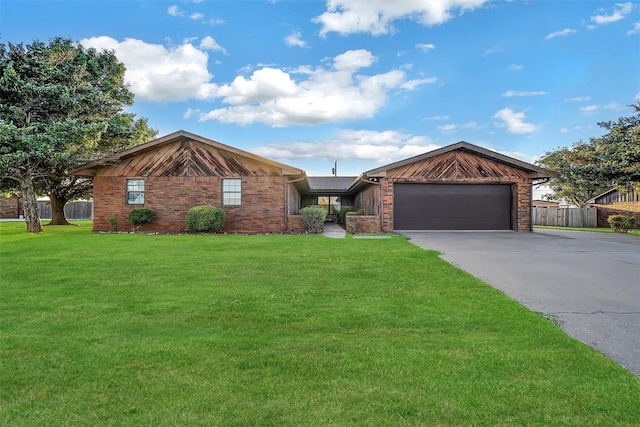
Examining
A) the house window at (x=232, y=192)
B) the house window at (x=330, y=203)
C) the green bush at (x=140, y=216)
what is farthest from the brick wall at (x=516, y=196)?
the house window at (x=330, y=203)

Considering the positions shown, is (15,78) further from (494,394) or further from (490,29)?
(494,394)

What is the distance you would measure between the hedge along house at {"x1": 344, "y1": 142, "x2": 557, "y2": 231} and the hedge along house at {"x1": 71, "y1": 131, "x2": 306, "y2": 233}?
4579 mm

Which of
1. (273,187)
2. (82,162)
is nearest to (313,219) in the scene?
(273,187)

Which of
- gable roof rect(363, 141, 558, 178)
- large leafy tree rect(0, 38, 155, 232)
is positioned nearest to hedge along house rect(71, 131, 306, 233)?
large leafy tree rect(0, 38, 155, 232)

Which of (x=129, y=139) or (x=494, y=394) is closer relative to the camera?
(x=494, y=394)

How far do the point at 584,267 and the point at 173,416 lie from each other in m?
8.47

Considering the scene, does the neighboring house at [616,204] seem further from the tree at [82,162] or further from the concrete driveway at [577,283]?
the tree at [82,162]

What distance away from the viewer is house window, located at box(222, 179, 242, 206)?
17438mm

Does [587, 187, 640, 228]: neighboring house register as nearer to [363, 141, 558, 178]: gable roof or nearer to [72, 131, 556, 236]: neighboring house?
[363, 141, 558, 178]: gable roof

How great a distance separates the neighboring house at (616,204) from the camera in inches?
910

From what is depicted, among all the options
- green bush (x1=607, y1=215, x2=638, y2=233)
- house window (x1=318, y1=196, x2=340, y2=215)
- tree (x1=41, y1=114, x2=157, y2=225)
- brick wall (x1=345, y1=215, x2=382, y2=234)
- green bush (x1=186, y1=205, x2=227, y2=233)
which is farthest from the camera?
house window (x1=318, y1=196, x2=340, y2=215)

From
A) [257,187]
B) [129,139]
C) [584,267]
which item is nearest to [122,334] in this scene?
[584,267]

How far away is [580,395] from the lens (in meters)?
2.80

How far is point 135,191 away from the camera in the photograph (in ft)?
58.0
